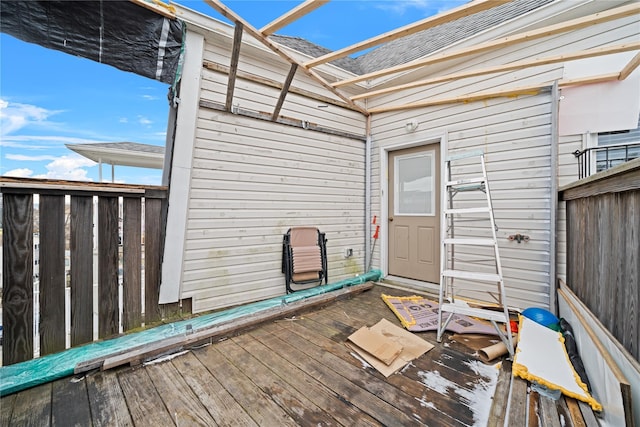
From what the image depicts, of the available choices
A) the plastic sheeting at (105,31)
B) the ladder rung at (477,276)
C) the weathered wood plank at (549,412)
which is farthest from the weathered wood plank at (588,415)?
the plastic sheeting at (105,31)

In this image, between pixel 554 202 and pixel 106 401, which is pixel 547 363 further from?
pixel 106 401

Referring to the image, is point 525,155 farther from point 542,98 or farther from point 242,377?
point 242,377

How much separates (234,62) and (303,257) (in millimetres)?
2382

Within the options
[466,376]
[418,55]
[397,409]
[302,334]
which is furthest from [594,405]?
[418,55]

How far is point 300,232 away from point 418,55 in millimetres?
3153

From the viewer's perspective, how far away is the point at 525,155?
2.93 meters

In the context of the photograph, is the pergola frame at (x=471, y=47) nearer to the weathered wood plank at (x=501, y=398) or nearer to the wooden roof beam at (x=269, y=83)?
the wooden roof beam at (x=269, y=83)

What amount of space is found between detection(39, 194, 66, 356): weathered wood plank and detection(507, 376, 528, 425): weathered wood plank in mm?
3194

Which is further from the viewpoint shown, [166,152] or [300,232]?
[300,232]

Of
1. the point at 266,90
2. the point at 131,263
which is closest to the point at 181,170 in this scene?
the point at 131,263

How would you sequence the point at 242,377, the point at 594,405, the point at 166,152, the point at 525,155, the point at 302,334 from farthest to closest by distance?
the point at 525,155 < the point at 166,152 < the point at 302,334 < the point at 242,377 < the point at 594,405

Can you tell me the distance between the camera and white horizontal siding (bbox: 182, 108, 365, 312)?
2.90 meters

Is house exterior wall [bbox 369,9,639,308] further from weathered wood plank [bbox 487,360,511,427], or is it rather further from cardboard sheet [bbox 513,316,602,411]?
weathered wood plank [bbox 487,360,511,427]

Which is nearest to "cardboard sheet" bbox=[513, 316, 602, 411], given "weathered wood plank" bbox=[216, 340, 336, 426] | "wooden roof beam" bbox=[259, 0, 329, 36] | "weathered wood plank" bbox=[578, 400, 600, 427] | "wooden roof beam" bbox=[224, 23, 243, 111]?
"weathered wood plank" bbox=[578, 400, 600, 427]
